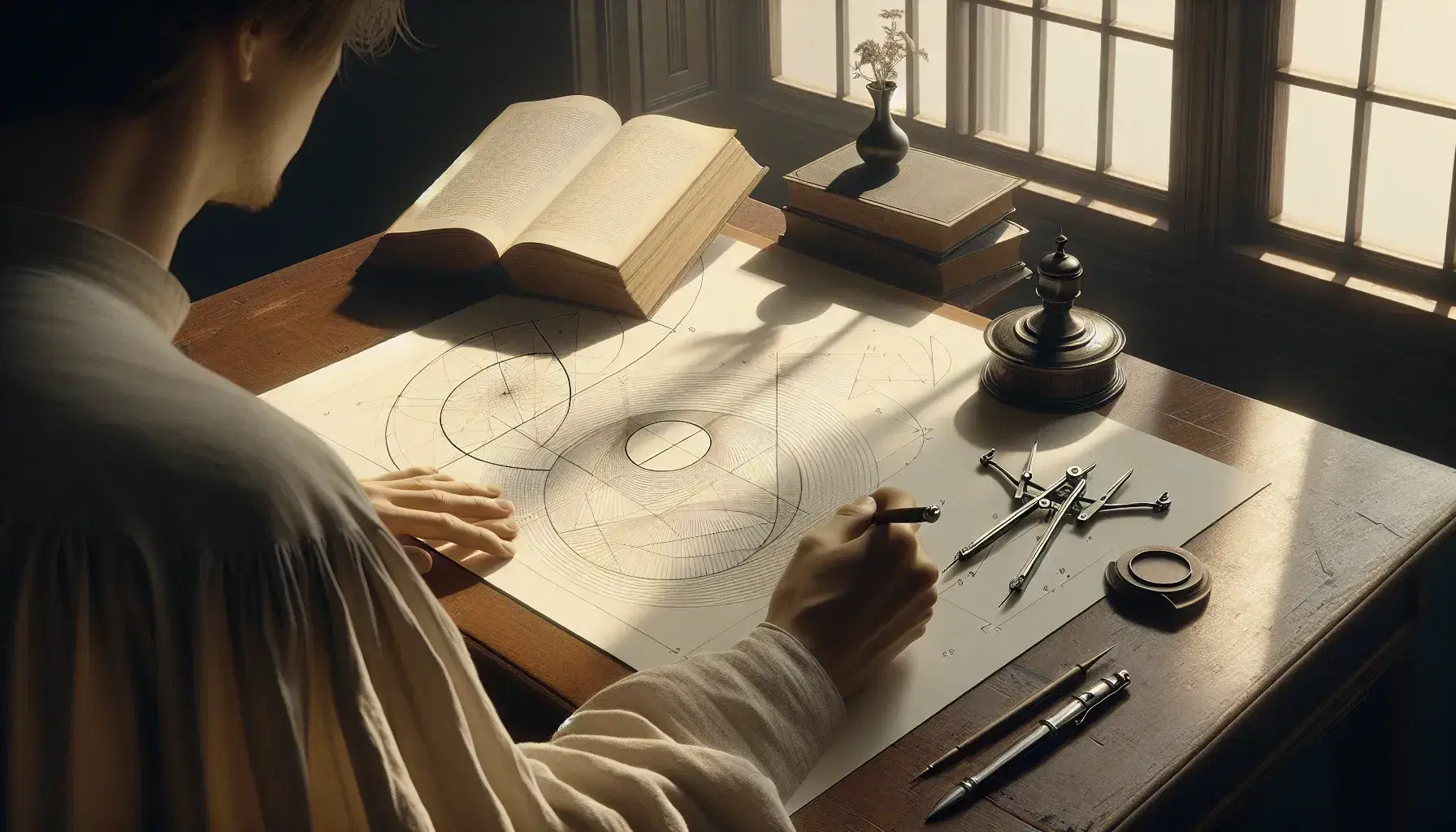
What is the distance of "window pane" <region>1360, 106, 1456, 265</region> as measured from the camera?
2.23 m

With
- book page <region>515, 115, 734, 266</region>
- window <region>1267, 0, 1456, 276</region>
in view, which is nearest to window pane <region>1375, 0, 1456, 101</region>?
window <region>1267, 0, 1456, 276</region>

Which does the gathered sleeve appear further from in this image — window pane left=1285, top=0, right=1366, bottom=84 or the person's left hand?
window pane left=1285, top=0, right=1366, bottom=84

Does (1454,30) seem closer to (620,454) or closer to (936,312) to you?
(936,312)

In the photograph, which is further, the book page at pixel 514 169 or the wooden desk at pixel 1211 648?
the book page at pixel 514 169

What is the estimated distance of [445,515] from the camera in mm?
1490

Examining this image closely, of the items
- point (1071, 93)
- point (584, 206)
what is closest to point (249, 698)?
point (584, 206)

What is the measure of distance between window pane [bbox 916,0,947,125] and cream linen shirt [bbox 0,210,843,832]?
2276 mm

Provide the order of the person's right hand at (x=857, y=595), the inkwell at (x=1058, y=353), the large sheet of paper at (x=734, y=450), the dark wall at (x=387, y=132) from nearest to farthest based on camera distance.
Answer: the person's right hand at (x=857, y=595), the large sheet of paper at (x=734, y=450), the inkwell at (x=1058, y=353), the dark wall at (x=387, y=132)

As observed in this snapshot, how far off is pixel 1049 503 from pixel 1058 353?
0.80 ft

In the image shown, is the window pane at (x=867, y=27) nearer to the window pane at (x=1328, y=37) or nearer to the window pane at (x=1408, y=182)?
the window pane at (x=1328, y=37)

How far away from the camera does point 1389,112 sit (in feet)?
7.47

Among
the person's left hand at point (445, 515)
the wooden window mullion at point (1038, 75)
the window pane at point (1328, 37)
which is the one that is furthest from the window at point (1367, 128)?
the person's left hand at point (445, 515)

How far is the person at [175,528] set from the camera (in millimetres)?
773

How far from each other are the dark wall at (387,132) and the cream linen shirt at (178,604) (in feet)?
8.14
